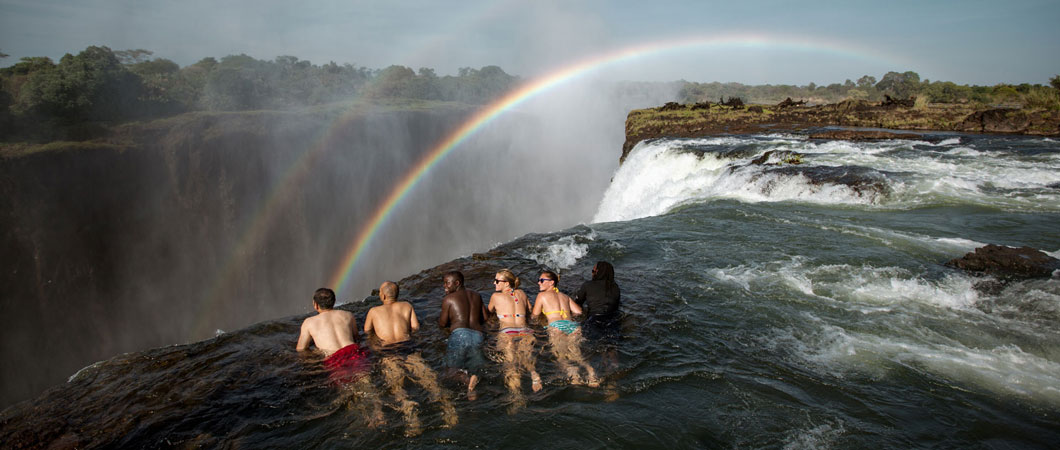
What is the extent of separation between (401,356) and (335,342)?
0.77m

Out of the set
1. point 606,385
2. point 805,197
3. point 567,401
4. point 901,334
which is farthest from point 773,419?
point 805,197

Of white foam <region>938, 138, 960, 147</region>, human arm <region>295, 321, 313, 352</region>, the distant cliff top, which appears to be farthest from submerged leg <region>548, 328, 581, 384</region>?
the distant cliff top

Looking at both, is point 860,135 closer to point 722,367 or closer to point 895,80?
point 722,367

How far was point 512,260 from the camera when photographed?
8977 mm

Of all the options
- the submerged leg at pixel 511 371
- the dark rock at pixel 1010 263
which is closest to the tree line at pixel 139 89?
the submerged leg at pixel 511 371

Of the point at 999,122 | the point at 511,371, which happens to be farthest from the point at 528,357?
the point at 999,122

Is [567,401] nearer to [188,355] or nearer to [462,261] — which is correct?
[188,355]

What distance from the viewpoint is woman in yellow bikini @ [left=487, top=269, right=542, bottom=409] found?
4809mm

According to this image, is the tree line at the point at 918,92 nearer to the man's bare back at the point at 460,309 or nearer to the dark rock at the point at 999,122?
the dark rock at the point at 999,122

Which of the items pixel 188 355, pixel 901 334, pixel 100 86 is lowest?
pixel 901 334

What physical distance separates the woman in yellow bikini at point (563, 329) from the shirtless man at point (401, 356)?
52.1 inches

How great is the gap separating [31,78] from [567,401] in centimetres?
3582

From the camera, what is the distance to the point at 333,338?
17.3 feet

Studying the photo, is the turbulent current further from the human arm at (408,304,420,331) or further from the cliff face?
the cliff face
